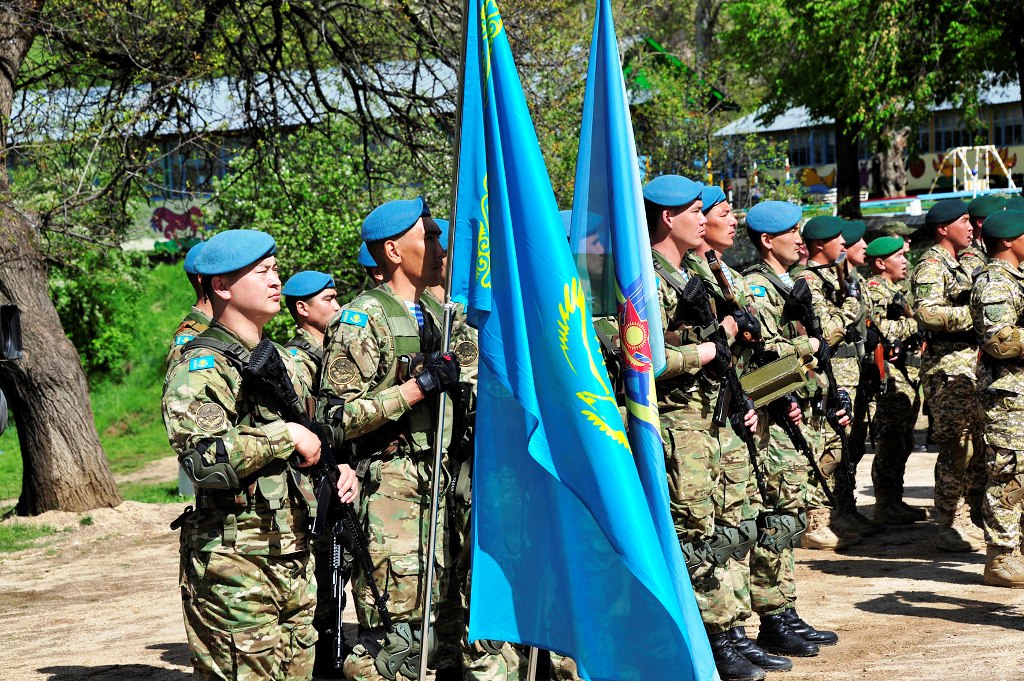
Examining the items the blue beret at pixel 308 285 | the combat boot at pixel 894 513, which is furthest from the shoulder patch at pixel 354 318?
the combat boot at pixel 894 513

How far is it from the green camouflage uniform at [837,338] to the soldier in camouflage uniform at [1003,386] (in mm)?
1332

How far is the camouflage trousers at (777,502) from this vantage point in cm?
672

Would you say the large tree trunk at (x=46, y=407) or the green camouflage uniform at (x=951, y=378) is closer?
the green camouflage uniform at (x=951, y=378)

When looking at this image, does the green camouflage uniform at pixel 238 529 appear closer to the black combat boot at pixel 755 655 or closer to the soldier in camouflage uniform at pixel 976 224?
the black combat boot at pixel 755 655

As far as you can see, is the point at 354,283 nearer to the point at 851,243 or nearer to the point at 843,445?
the point at 851,243

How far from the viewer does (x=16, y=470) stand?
19.3 metres

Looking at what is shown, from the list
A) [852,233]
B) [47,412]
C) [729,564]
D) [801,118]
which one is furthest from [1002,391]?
[801,118]

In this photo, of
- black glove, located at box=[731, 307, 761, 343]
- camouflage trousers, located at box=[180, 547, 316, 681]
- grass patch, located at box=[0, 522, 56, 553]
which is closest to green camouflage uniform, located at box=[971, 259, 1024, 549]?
black glove, located at box=[731, 307, 761, 343]

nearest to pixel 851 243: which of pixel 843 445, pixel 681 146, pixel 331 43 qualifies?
pixel 843 445

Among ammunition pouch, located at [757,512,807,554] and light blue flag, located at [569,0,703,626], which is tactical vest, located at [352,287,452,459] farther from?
ammunition pouch, located at [757,512,807,554]

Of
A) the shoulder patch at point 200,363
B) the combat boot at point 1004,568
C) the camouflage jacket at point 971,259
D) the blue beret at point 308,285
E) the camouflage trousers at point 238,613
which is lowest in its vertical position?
the combat boot at point 1004,568

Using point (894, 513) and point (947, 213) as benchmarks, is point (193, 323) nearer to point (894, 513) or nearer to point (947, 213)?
point (947, 213)

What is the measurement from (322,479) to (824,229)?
5.80 metres

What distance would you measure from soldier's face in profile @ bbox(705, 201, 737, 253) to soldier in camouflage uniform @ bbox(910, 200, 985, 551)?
2.76 meters
